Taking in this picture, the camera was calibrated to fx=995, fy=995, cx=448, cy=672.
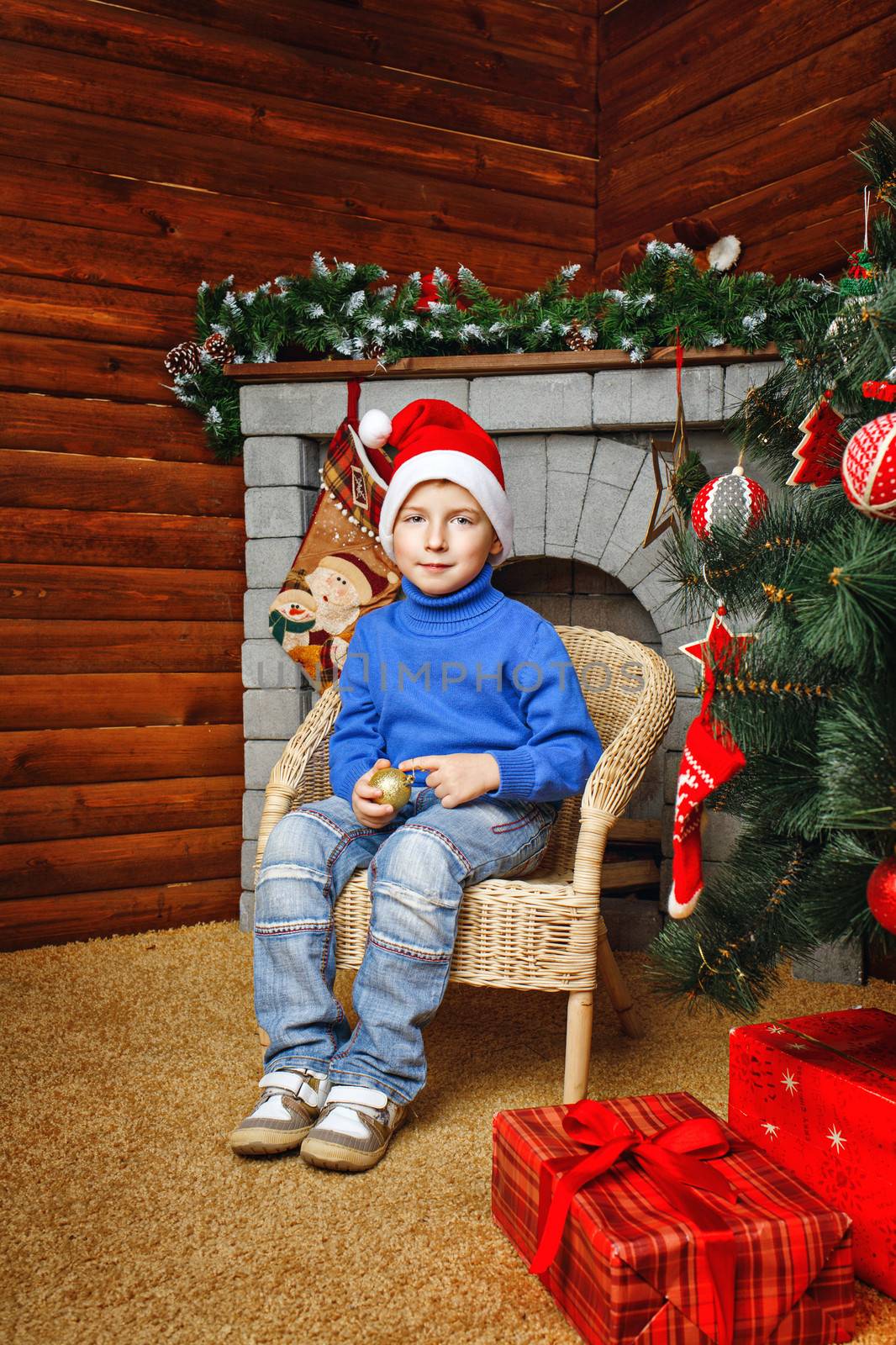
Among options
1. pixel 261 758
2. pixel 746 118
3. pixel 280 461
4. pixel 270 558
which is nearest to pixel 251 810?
pixel 261 758

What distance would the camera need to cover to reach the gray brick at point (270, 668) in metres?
2.46

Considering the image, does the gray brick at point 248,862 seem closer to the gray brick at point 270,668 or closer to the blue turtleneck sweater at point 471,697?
the gray brick at point 270,668

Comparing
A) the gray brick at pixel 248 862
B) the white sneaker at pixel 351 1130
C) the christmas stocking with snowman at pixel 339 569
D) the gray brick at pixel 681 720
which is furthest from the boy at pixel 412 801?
the gray brick at pixel 248 862

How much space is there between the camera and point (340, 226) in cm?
277

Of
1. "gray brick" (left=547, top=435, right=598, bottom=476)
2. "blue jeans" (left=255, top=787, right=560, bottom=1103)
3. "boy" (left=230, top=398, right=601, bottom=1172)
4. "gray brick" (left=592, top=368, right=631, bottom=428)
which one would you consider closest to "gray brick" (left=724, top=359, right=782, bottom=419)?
"gray brick" (left=592, top=368, right=631, bottom=428)

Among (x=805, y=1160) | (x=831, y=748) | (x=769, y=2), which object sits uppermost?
(x=769, y=2)

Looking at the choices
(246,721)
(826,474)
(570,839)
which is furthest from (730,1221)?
(246,721)

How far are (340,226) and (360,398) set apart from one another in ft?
2.38

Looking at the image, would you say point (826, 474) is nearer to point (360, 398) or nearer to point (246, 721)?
point (360, 398)

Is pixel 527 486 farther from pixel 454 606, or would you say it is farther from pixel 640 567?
pixel 454 606

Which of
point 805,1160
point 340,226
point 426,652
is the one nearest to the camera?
point 805,1160

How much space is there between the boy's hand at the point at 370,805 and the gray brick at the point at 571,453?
1.02m

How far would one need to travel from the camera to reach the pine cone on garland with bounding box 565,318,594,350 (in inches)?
86.8

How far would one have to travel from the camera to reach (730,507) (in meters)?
1.22
